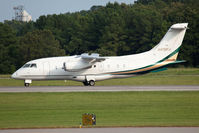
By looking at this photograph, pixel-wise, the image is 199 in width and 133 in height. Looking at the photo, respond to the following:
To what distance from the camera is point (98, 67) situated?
40.2 metres

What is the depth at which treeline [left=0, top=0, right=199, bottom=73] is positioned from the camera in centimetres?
8044

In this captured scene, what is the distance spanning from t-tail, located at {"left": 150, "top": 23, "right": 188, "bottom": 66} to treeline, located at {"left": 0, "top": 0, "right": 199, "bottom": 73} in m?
38.3

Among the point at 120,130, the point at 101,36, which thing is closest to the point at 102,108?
the point at 120,130

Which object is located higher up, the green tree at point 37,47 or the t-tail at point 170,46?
the green tree at point 37,47

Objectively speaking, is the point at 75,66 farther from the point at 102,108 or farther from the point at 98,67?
the point at 102,108

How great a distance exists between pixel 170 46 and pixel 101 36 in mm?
56298

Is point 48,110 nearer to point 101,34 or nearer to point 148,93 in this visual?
point 148,93

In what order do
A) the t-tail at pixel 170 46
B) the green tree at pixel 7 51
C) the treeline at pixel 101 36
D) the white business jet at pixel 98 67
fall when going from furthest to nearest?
1. the treeline at pixel 101 36
2. the green tree at pixel 7 51
3. the t-tail at pixel 170 46
4. the white business jet at pixel 98 67

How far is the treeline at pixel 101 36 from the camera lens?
80.4 metres

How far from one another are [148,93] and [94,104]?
22.5ft

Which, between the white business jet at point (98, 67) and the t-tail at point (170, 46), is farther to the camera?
the t-tail at point (170, 46)

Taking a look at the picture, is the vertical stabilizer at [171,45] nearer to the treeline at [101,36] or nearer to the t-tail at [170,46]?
the t-tail at [170,46]

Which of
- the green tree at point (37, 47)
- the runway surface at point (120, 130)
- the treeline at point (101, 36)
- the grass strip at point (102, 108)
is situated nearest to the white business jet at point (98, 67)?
the grass strip at point (102, 108)

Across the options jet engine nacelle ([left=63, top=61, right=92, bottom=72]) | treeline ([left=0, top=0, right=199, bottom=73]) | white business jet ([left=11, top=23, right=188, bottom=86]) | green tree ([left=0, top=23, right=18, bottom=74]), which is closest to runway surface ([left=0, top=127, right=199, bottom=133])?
jet engine nacelle ([left=63, top=61, right=92, bottom=72])
